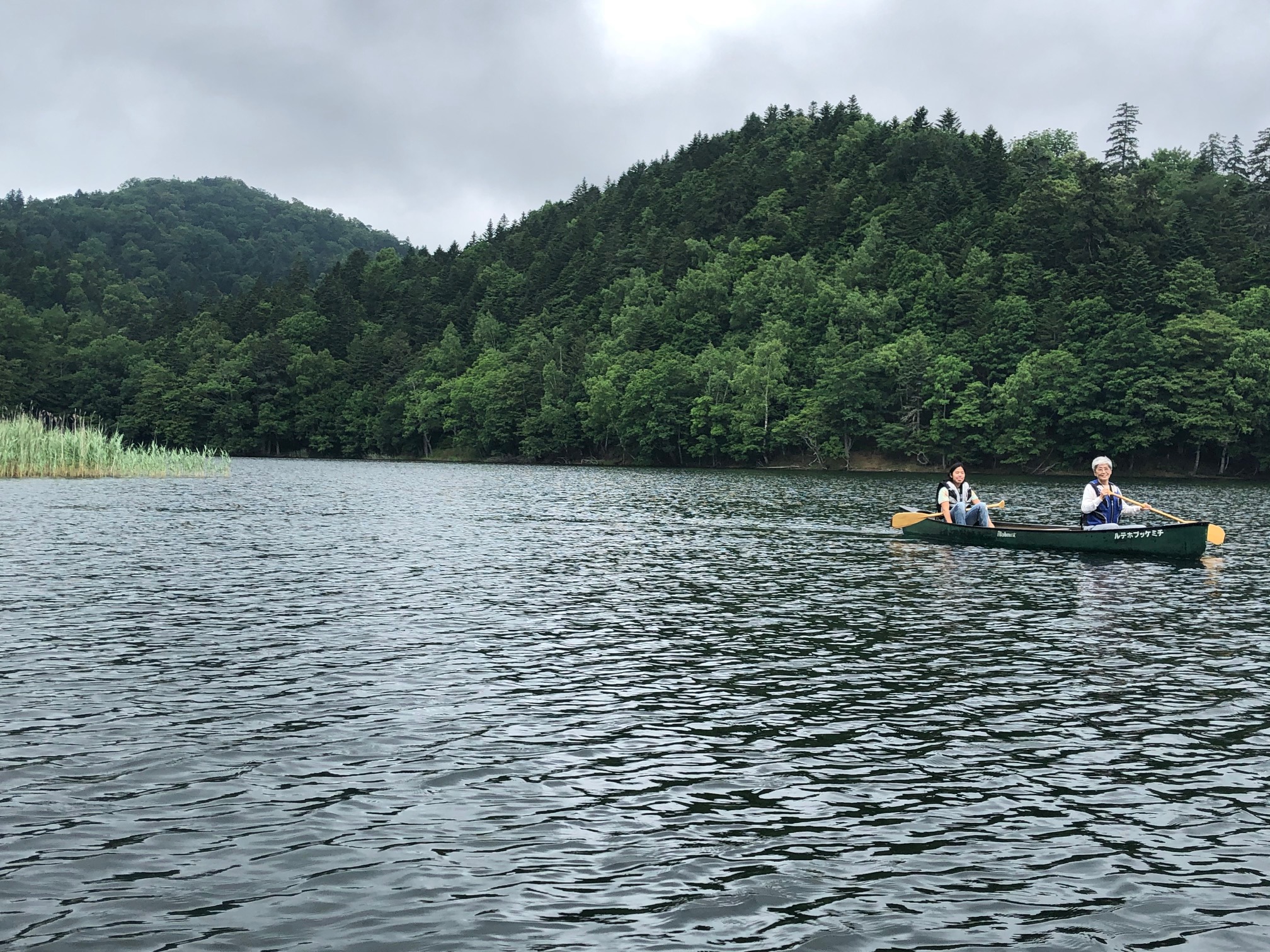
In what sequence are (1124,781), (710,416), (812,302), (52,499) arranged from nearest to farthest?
(1124,781), (52,499), (710,416), (812,302)

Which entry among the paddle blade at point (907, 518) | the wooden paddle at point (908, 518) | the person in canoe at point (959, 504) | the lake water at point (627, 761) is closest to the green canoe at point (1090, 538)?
the person in canoe at point (959, 504)

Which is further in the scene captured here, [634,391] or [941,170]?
[941,170]

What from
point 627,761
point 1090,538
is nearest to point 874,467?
point 1090,538

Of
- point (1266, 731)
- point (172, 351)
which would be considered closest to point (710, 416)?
point (172, 351)

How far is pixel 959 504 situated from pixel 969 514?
492 mm

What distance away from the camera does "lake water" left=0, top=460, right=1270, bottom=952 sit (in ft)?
27.2

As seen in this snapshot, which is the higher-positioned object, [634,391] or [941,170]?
[941,170]

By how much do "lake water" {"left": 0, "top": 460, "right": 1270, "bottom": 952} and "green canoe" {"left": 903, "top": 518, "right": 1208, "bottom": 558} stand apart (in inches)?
178

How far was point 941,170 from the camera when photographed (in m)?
183

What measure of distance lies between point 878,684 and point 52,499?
45530 millimetres

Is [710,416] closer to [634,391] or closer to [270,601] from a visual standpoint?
[634,391]

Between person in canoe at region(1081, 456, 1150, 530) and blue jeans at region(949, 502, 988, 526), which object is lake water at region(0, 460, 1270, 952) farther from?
blue jeans at region(949, 502, 988, 526)

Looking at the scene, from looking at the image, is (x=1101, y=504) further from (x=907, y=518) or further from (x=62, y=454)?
(x=62, y=454)

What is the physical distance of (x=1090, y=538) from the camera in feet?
112
